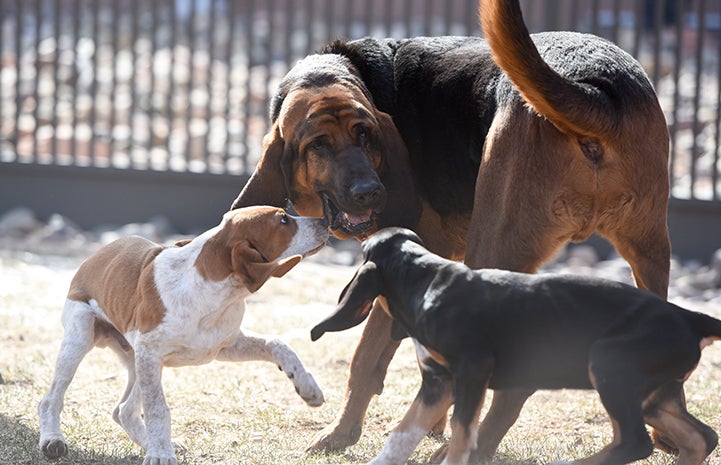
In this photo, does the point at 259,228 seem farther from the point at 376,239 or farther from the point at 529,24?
the point at 529,24

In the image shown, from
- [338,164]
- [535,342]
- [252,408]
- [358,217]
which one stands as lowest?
[252,408]

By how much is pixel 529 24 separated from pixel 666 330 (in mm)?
6992

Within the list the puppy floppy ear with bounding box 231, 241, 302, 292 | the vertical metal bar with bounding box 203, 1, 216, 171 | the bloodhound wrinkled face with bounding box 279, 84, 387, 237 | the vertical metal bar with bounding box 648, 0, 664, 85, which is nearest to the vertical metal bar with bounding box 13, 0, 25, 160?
the vertical metal bar with bounding box 203, 1, 216, 171

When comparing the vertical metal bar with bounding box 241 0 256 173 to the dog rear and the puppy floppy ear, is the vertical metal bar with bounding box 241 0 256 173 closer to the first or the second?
the puppy floppy ear

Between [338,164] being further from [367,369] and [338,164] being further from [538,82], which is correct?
[538,82]

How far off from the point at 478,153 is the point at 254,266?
48.8 inches

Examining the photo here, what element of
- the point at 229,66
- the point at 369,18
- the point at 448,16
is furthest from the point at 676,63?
the point at 229,66

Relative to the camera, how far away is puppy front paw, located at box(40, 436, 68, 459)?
4824 millimetres

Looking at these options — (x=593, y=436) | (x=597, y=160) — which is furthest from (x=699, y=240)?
(x=597, y=160)

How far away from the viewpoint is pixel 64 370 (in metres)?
5.02

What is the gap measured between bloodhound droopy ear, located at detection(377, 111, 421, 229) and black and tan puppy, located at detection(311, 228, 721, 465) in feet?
2.98

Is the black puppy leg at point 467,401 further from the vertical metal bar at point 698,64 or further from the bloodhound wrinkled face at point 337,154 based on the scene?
the vertical metal bar at point 698,64

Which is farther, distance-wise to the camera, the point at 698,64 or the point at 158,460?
the point at 698,64

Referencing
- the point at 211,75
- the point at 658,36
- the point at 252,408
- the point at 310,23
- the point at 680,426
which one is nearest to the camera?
the point at 680,426
